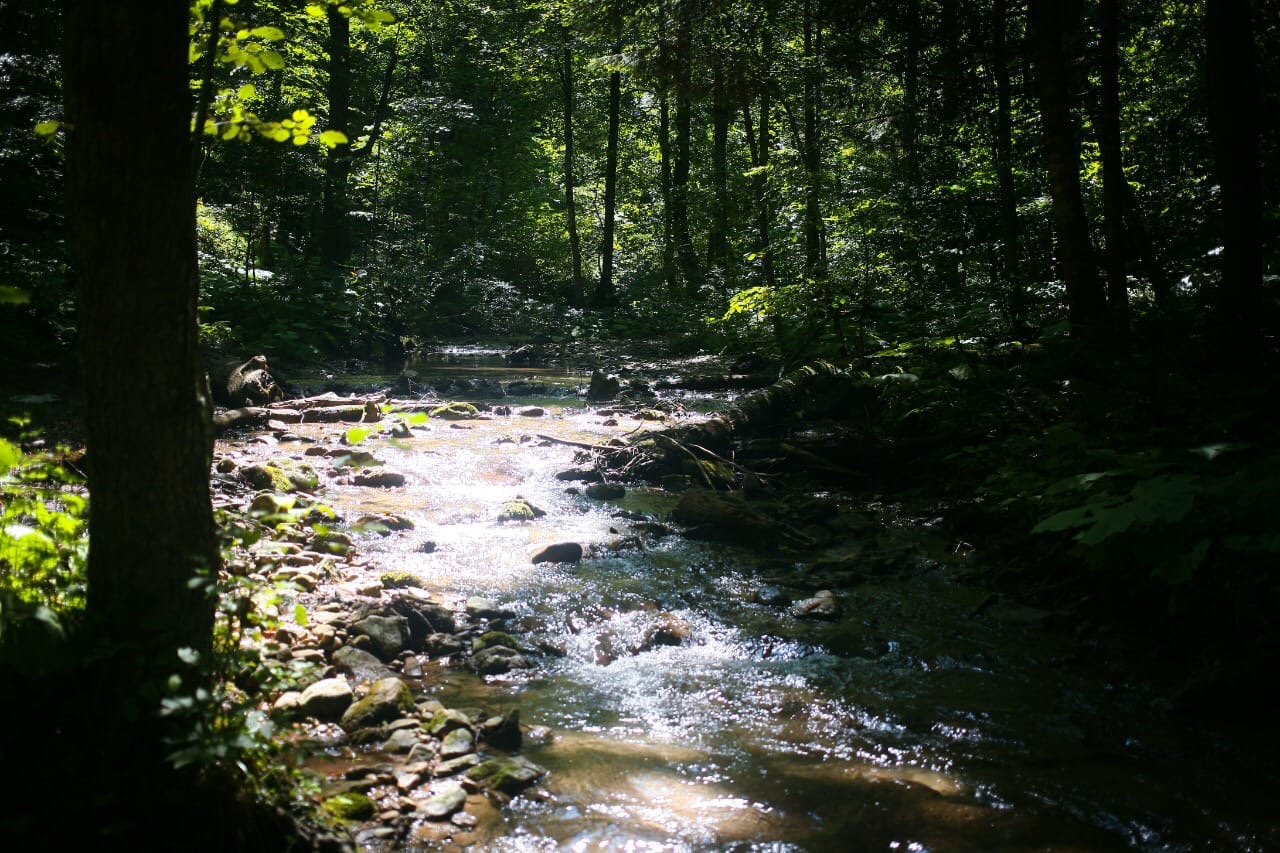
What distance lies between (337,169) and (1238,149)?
18.4m

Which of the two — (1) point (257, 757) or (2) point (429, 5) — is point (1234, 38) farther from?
(2) point (429, 5)

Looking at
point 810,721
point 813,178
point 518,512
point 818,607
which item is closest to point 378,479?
point 518,512

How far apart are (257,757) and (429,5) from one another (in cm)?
2769

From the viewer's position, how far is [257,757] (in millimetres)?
2645

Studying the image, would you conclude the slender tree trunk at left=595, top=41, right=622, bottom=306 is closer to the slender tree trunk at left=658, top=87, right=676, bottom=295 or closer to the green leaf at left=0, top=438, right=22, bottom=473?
the slender tree trunk at left=658, top=87, right=676, bottom=295

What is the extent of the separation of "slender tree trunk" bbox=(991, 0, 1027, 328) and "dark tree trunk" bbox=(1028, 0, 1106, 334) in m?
1.14

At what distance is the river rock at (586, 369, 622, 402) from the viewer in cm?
1469

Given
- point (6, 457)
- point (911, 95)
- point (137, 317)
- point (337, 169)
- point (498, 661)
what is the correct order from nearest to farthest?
point (137, 317) < point (6, 457) < point (498, 661) < point (911, 95) < point (337, 169)

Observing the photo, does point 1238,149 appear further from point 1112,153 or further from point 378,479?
point 378,479

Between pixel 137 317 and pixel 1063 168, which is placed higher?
pixel 1063 168

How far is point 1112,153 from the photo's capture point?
28.0 ft

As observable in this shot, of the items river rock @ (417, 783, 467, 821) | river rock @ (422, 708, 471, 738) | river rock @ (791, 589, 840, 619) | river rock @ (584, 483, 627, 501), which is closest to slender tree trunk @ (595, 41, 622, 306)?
river rock @ (584, 483, 627, 501)

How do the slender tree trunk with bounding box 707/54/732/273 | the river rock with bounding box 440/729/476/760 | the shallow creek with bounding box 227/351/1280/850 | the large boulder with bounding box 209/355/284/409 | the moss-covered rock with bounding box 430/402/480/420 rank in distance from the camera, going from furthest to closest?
the slender tree trunk with bounding box 707/54/732/273 < the moss-covered rock with bounding box 430/402/480/420 < the large boulder with bounding box 209/355/284/409 < the river rock with bounding box 440/729/476/760 < the shallow creek with bounding box 227/351/1280/850

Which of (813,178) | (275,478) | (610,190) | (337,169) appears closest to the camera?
(275,478)
